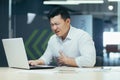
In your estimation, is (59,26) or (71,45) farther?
(59,26)

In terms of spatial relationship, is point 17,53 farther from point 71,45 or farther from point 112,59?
point 112,59

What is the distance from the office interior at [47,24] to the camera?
16.2 ft

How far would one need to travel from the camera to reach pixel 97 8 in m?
4.94

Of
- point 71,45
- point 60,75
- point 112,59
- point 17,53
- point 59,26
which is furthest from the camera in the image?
point 112,59

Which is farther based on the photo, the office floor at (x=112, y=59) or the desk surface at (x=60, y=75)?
the office floor at (x=112, y=59)

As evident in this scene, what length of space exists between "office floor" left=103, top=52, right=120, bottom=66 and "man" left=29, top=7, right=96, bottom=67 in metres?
1.80

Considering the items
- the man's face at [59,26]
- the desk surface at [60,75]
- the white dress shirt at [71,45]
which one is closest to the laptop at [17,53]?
the desk surface at [60,75]

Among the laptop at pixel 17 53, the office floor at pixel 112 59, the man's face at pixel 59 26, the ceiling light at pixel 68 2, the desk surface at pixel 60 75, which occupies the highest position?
the ceiling light at pixel 68 2

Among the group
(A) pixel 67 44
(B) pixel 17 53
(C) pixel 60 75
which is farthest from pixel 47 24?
(C) pixel 60 75

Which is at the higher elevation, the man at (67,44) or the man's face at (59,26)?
the man's face at (59,26)

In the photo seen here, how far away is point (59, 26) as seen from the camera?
3.34m

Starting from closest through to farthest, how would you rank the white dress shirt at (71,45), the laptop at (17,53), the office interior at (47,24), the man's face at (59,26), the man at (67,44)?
the laptop at (17,53)
the man at (67,44)
the white dress shirt at (71,45)
the man's face at (59,26)
the office interior at (47,24)

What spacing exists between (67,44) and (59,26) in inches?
10.6

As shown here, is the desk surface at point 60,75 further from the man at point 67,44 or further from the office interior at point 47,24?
the office interior at point 47,24
